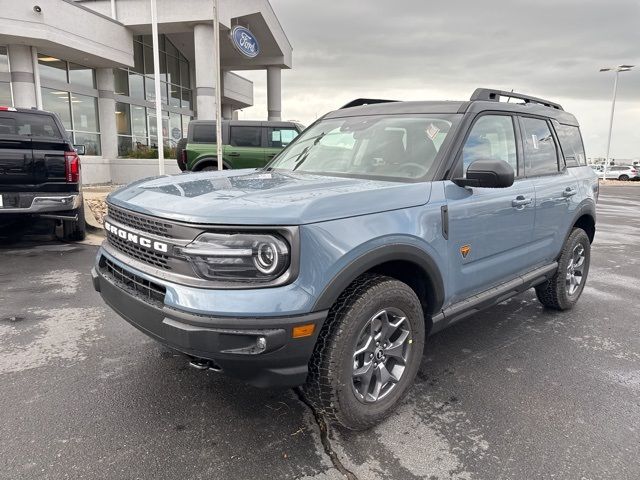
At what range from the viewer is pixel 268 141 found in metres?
13.9

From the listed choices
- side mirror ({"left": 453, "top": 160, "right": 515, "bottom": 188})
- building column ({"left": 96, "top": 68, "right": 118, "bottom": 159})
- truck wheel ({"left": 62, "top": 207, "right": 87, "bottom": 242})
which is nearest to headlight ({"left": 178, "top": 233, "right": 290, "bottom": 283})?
side mirror ({"left": 453, "top": 160, "right": 515, "bottom": 188})

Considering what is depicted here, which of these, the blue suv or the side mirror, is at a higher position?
the side mirror

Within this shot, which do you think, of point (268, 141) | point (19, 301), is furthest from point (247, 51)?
point (19, 301)

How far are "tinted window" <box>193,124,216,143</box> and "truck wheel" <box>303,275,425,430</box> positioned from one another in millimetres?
12081

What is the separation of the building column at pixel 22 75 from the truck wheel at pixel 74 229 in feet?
35.5

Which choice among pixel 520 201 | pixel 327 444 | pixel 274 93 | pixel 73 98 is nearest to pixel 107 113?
pixel 73 98

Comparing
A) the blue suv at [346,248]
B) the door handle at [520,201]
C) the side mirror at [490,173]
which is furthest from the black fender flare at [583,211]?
the side mirror at [490,173]

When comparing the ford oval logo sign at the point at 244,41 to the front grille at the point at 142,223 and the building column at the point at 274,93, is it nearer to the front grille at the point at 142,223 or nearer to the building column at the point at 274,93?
the building column at the point at 274,93

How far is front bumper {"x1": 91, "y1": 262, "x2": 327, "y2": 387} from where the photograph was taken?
2.10m

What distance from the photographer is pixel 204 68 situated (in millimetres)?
19578

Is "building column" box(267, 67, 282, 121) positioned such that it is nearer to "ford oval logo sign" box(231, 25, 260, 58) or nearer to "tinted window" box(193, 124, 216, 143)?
"ford oval logo sign" box(231, 25, 260, 58)

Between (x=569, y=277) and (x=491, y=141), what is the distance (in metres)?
2.00

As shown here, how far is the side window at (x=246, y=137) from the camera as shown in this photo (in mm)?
A: 13945

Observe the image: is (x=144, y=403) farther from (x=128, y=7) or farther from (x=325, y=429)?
(x=128, y=7)
